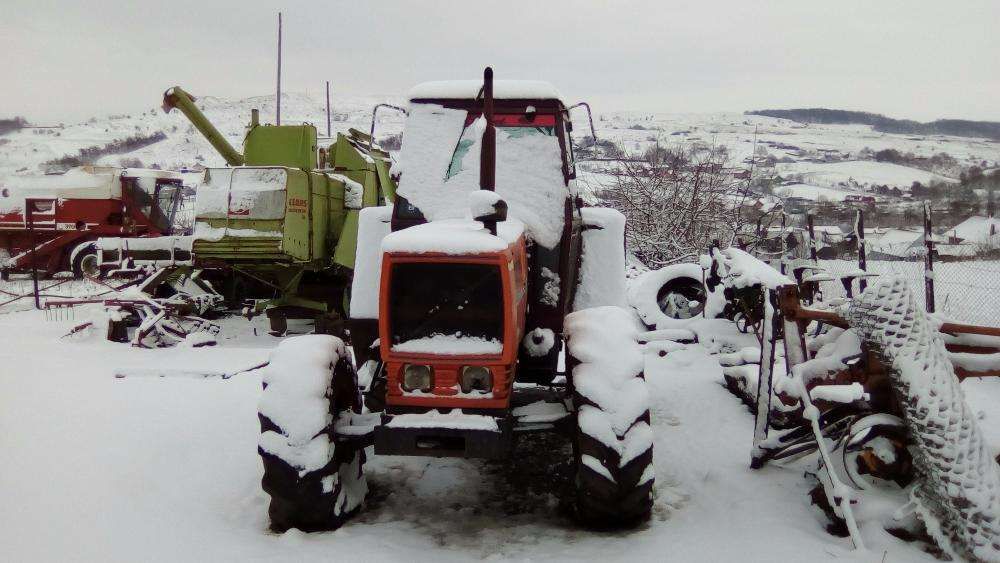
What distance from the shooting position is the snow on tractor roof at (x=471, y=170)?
184 inches

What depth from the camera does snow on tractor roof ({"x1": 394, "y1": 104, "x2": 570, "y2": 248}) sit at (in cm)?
468

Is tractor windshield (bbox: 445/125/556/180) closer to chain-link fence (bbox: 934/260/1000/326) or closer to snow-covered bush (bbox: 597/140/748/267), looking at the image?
chain-link fence (bbox: 934/260/1000/326)

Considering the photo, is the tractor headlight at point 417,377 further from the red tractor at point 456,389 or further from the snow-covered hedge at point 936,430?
the snow-covered hedge at point 936,430

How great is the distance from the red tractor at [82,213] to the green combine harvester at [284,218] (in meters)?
6.73

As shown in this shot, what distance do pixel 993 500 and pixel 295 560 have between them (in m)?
3.32

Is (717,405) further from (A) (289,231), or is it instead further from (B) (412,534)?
(A) (289,231)

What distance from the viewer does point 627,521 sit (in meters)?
3.57

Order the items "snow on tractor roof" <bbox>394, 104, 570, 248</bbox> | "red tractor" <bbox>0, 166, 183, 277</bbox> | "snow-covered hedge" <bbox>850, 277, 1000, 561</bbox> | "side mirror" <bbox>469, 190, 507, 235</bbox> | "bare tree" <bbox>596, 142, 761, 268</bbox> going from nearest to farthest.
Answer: "snow-covered hedge" <bbox>850, 277, 1000, 561</bbox> → "side mirror" <bbox>469, 190, 507, 235</bbox> → "snow on tractor roof" <bbox>394, 104, 570, 248</bbox> → "bare tree" <bbox>596, 142, 761, 268</bbox> → "red tractor" <bbox>0, 166, 183, 277</bbox>

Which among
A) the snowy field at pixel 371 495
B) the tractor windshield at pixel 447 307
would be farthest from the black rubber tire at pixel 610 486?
the tractor windshield at pixel 447 307

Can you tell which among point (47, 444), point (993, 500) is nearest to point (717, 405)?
point (993, 500)

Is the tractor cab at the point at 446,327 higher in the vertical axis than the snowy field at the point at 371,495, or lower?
higher

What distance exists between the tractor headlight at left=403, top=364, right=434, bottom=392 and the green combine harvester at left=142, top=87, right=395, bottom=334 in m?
4.93

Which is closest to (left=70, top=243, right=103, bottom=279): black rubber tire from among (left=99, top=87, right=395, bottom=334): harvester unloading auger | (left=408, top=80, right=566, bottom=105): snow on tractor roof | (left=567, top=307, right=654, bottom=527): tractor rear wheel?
(left=99, top=87, right=395, bottom=334): harvester unloading auger

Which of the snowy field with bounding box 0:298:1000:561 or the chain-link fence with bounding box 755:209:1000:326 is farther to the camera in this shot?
the chain-link fence with bounding box 755:209:1000:326
